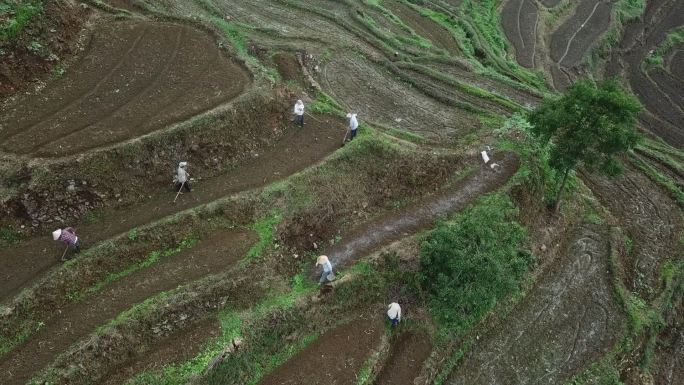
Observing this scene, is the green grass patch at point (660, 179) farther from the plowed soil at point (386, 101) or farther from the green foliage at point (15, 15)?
the green foliage at point (15, 15)

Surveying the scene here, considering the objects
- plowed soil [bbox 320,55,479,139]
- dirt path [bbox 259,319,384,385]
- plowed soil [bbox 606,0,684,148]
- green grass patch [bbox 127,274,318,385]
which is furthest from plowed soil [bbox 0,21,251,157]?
plowed soil [bbox 606,0,684,148]

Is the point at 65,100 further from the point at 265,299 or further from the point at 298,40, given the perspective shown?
the point at 298,40

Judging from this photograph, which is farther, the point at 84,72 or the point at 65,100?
the point at 84,72

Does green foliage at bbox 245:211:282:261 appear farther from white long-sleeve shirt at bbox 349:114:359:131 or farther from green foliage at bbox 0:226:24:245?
green foliage at bbox 0:226:24:245

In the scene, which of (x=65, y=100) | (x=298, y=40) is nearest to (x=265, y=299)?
(x=65, y=100)

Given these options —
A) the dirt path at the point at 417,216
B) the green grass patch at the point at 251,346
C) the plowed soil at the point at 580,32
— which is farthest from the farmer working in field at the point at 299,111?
the plowed soil at the point at 580,32

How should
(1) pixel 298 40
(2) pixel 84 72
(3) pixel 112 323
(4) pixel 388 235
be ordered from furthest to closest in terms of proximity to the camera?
(1) pixel 298 40
(2) pixel 84 72
(4) pixel 388 235
(3) pixel 112 323
